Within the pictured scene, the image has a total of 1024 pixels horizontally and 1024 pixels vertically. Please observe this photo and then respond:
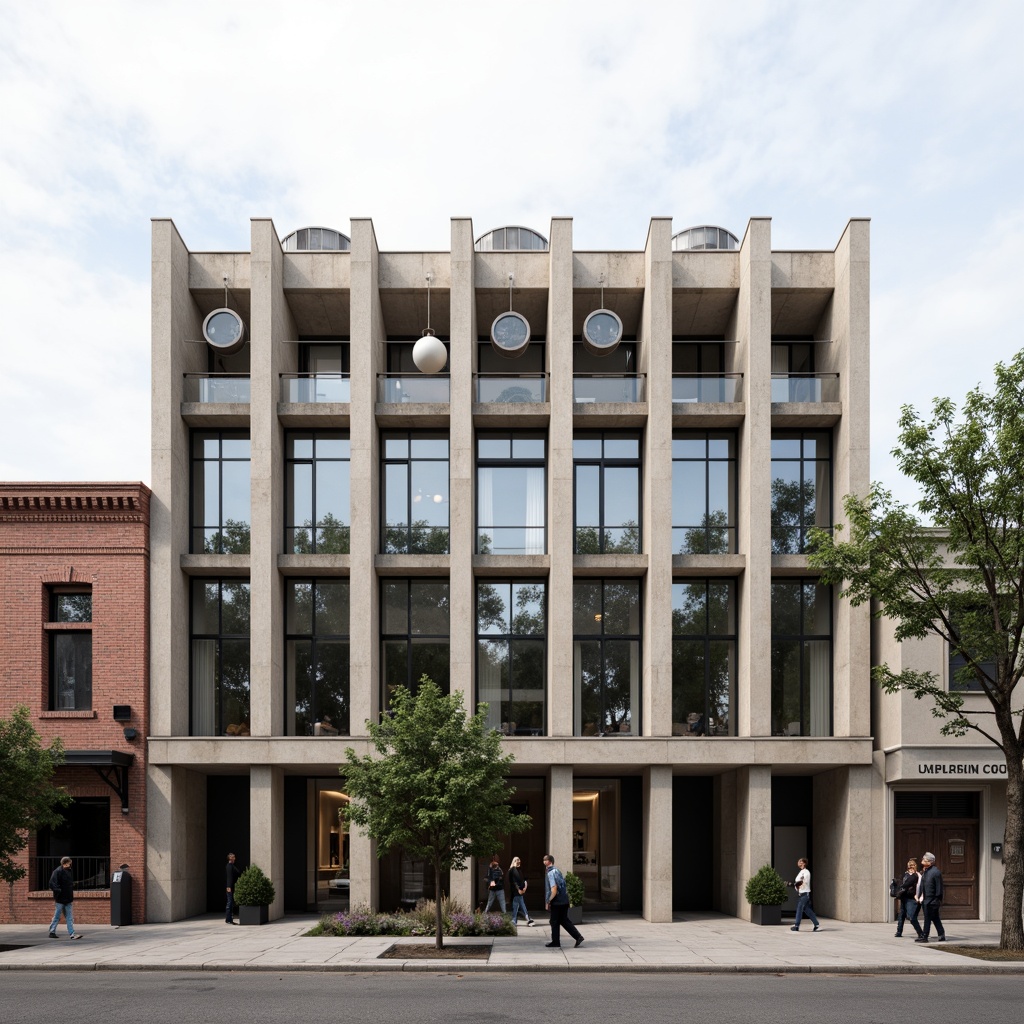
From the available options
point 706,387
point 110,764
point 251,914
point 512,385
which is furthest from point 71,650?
point 706,387

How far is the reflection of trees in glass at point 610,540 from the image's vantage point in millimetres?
28844

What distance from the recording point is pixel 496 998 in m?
15.3

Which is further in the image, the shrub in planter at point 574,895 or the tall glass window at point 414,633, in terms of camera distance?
the tall glass window at point 414,633

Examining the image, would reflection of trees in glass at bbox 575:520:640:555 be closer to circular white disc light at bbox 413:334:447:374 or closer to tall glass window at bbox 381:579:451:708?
tall glass window at bbox 381:579:451:708

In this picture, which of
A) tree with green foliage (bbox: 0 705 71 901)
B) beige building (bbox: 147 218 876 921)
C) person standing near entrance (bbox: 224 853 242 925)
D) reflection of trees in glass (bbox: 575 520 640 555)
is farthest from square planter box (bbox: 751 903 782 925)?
tree with green foliage (bbox: 0 705 71 901)

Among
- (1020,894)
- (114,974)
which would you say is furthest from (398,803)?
(1020,894)

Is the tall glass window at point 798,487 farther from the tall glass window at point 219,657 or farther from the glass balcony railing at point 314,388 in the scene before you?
the tall glass window at point 219,657

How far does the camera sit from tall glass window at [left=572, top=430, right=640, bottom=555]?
28.9 m

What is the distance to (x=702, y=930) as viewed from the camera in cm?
2441

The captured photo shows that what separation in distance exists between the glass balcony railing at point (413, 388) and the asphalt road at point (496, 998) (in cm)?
1587

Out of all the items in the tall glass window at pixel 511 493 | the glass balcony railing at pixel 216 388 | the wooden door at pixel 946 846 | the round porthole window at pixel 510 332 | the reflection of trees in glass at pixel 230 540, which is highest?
the round porthole window at pixel 510 332

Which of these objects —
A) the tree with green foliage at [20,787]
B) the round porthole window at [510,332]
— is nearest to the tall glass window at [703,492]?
the round porthole window at [510,332]

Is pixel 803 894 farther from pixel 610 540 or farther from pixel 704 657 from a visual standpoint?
pixel 610 540

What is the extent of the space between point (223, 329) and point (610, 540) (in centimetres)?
1265
